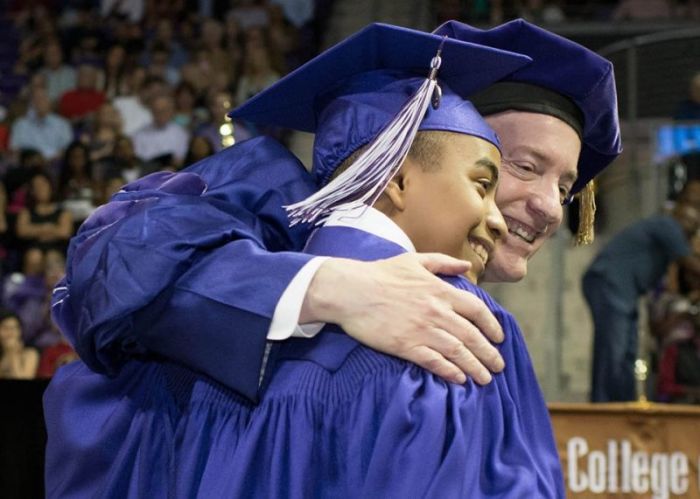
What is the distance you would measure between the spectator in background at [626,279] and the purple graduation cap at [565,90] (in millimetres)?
3307

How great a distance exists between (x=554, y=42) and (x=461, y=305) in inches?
30.4

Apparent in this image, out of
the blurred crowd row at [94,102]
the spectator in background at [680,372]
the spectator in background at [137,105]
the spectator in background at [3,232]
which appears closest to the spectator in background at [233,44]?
the blurred crowd row at [94,102]

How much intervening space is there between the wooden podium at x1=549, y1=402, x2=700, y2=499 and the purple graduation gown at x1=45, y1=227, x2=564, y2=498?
103 inches

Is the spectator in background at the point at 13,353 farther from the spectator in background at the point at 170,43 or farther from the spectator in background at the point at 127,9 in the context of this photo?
the spectator in background at the point at 127,9

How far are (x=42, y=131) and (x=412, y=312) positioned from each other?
26.4 ft

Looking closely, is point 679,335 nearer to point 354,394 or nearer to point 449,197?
point 449,197

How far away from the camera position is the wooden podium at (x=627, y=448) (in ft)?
14.9

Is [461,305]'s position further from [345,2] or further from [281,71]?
[345,2]

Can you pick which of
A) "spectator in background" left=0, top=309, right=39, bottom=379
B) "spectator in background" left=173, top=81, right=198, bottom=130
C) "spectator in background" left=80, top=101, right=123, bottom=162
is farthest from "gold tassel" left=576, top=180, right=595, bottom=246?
"spectator in background" left=173, top=81, right=198, bottom=130

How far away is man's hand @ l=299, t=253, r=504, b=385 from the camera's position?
6.34ft

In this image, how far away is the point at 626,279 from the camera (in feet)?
20.5

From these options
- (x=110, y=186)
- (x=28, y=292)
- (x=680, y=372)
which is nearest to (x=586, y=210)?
(x=680, y=372)

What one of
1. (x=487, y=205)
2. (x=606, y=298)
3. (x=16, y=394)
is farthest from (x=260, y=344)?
(x=606, y=298)

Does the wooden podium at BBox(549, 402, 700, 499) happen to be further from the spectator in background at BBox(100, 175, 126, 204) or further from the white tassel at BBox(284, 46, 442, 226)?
the spectator in background at BBox(100, 175, 126, 204)
